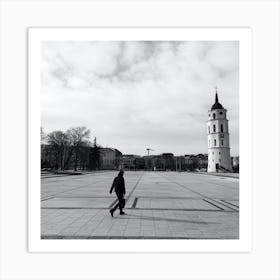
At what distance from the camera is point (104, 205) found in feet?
31.3

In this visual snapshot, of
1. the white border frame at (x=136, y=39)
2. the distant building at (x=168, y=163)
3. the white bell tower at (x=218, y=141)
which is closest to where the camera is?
the white border frame at (x=136, y=39)

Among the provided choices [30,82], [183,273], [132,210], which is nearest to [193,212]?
[132,210]

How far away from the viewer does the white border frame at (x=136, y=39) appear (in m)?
5.12

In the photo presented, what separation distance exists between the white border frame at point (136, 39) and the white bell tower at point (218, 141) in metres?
63.6

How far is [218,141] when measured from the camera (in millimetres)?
70250

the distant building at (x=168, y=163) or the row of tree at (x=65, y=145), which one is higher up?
the row of tree at (x=65, y=145)

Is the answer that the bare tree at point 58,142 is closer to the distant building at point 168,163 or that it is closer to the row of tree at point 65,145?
the row of tree at point 65,145

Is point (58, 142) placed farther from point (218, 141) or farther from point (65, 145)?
point (218, 141)

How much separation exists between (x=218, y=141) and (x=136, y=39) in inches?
2675

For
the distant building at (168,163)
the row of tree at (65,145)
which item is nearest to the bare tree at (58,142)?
the row of tree at (65,145)

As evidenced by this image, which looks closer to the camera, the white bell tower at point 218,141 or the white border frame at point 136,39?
the white border frame at point 136,39

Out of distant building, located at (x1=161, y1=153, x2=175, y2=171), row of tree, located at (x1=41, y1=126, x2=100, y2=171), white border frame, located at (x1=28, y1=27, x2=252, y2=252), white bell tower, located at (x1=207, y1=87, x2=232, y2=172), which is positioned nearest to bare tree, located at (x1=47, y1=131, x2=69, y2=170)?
row of tree, located at (x1=41, y1=126, x2=100, y2=171)

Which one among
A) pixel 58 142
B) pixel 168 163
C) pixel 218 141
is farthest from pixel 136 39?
pixel 168 163
